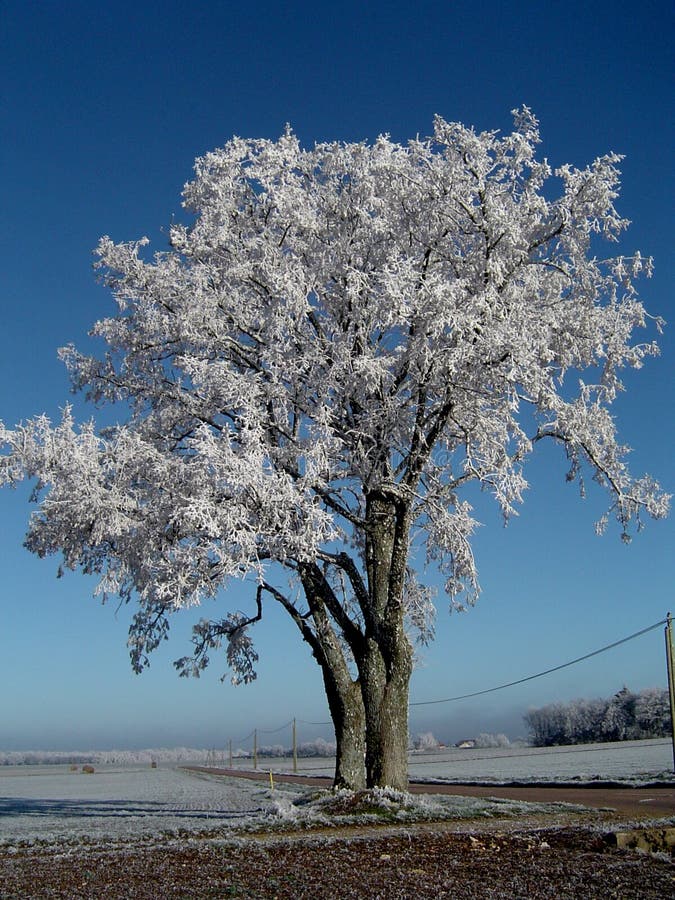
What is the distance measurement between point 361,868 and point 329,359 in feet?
29.6

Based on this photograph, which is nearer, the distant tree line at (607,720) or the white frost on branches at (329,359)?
the white frost on branches at (329,359)

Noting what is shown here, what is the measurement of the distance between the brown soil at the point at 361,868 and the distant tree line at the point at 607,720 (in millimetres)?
62634

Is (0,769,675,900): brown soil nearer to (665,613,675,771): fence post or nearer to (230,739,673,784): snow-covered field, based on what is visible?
(665,613,675,771): fence post

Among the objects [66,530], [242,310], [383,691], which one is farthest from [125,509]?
[383,691]

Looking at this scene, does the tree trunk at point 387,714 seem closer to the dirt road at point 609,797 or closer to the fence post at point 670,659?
the dirt road at point 609,797

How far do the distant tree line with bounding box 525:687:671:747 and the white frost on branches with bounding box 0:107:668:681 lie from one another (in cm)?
5906

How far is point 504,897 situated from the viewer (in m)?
7.20

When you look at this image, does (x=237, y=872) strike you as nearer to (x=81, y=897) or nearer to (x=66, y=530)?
(x=81, y=897)

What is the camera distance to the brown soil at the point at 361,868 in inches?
301

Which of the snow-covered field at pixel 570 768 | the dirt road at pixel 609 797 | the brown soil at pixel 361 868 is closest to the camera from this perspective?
the brown soil at pixel 361 868

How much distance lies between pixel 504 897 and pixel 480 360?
863 cm

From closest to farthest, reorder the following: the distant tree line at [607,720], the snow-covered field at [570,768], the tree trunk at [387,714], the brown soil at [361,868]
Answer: the brown soil at [361,868] → the tree trunk at [387,714] → the snow-covered field at [570,768] → the distant tree line at [607,720]

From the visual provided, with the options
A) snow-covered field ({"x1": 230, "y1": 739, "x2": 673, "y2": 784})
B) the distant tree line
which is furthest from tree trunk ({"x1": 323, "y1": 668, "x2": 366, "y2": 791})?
the distant tree line

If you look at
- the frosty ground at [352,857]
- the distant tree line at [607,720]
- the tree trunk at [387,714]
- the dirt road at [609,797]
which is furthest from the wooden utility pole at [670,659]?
the distant tree line at [607,720]
